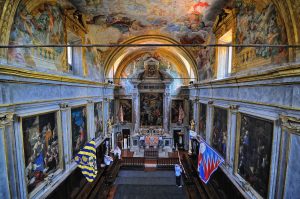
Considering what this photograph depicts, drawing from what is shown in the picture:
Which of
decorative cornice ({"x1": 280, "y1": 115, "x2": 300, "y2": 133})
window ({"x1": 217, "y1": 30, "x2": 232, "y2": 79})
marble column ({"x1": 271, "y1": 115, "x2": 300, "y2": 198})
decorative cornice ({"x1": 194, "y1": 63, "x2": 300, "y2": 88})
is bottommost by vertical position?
marble column ({"x1": 271, "y1": 115, "x2": 300, "y2": 198})

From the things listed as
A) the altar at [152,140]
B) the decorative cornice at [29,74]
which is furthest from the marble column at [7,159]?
the altar at [152,140]

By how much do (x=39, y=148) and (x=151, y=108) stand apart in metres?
13.3

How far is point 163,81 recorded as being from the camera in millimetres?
17812

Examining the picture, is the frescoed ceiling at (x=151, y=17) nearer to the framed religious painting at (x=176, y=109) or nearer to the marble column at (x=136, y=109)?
the marble column at (x=136, y=109)

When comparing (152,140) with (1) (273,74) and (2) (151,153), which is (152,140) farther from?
(1) (273,74)

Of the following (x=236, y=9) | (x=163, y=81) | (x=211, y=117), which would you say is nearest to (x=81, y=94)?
(x=211, y=117)

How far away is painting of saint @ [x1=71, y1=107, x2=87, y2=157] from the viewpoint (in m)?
8.29

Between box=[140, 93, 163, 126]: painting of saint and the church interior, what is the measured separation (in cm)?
487

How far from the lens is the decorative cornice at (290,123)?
3.94 metres

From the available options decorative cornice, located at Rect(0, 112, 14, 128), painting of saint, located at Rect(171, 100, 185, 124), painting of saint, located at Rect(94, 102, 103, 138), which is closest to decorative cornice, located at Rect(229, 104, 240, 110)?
decorative cornice, located at Rect(0, 112, 14, 128)

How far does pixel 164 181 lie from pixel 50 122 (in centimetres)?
867

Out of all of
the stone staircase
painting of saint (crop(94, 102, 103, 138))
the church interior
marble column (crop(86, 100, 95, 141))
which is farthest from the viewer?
painting of saint (crop(94, 102, 103, 138))

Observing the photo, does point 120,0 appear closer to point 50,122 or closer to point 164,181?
point 50,122

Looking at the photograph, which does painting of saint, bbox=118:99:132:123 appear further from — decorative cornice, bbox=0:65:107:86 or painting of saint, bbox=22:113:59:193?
painting of saint, bbox=22:113:59:193
